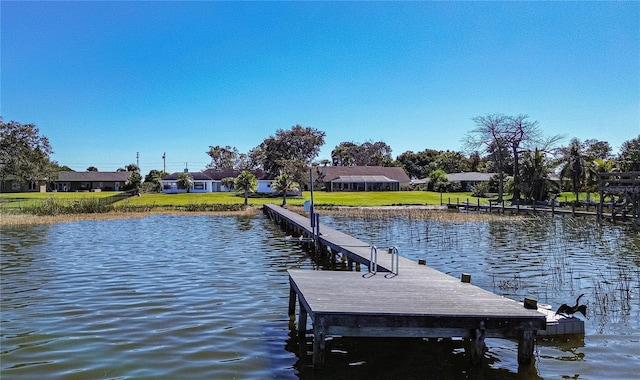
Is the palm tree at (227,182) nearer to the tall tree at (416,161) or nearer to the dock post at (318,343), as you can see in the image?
the tall tree at (416,161)

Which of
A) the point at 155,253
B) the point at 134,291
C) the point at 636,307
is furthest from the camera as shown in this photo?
the point at 155,253

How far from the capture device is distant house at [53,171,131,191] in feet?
313

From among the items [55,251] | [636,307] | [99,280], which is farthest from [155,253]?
[636,307]

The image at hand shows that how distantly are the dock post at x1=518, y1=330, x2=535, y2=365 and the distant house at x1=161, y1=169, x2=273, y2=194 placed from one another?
247 ft

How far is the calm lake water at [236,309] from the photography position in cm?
779

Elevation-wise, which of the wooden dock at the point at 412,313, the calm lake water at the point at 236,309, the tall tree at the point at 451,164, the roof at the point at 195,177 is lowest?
the calm lake water at the point at 236,309

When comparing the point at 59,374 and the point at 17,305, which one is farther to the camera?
the point at 17,305

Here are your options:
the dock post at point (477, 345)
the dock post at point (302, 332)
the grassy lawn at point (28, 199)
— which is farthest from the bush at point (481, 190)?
the dock post at point (477, 345)

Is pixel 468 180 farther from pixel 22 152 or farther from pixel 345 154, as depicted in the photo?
pixel 22 152

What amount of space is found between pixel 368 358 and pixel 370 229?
22.1 meters

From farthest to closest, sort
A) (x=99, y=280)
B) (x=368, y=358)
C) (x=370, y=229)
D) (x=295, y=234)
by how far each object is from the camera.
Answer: (x=370, y=229), (x=295, y=234), (x=99, y=280), (x=368, y=358)

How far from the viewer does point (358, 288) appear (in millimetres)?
9234

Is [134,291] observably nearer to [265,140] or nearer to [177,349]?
[177,349]

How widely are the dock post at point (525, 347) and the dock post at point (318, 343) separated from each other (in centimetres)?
279
